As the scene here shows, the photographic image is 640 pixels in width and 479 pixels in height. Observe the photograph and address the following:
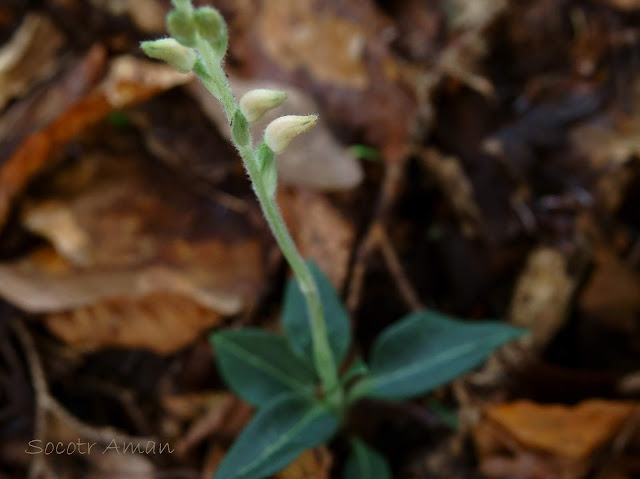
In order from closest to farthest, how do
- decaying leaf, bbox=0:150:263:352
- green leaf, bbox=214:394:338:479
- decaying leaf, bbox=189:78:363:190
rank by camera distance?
green leaf, bbox=214:394:338:479 < decaying leaf, bbox=0:150:263:352 < decaying leaf, bbox=189:78:363:190

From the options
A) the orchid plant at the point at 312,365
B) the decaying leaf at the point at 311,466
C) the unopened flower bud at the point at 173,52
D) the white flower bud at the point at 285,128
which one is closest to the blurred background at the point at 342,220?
the decaying leaf at the point at 311,466

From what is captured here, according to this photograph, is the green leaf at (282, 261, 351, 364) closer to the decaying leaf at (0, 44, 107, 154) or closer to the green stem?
the green stem

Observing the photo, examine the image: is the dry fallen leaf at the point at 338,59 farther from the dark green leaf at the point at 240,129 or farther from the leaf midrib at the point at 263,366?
the dark green leaf at the point at 240,129

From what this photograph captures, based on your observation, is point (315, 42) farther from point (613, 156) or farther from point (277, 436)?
point (277, 436)

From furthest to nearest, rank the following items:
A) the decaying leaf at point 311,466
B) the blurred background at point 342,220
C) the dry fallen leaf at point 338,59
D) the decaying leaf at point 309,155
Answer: the dry fallen leaf at point 338,59 → the decaying leaf at point 309,155 → the blurred background at point 342,220 → the decaying leaf at point 311,466

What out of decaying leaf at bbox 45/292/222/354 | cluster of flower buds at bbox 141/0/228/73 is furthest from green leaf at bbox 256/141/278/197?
decaying leaf at bbox 45/292/222/354

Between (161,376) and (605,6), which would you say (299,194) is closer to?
(161,376)

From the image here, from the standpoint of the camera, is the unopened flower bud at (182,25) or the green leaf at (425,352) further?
the green leaf at (425,352)
